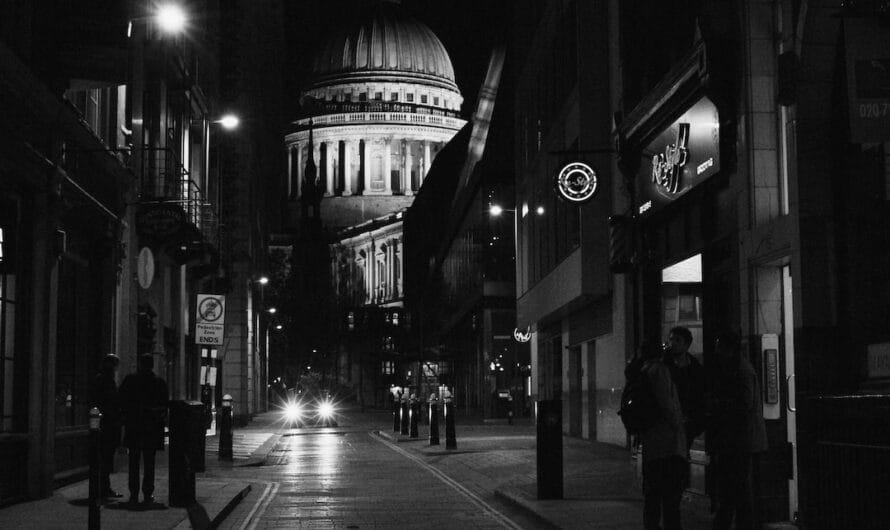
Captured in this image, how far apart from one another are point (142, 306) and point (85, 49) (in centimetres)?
947

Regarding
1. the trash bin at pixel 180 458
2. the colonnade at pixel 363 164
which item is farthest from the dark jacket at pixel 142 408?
the colonnade at pixel 363 164

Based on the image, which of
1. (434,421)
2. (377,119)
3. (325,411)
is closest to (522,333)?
(434,421)

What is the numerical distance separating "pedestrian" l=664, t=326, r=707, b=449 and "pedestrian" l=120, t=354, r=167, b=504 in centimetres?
742

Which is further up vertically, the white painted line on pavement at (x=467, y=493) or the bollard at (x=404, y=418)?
the bollard at (x=404, y=418)

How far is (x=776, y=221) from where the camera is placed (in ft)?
47.9

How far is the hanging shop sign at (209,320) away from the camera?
29.2 metres

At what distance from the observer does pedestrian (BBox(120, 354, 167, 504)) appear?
16891 millimetres

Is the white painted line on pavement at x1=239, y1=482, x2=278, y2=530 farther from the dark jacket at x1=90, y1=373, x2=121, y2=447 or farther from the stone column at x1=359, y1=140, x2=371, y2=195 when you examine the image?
the stone column at x1=359, y1=140, x2=371, y2=195

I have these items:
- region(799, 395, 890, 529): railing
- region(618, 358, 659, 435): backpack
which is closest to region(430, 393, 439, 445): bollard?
region(618, 358, 659, 435): backpack

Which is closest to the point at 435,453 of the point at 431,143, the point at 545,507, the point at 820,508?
the point at 545,507

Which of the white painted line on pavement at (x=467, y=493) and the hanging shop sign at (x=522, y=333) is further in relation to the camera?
the hanging shop sign at (x=522, y=333)

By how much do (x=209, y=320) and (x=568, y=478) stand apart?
11560 mm

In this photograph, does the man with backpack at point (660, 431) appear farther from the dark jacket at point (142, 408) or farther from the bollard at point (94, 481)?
the dark jacket at point (142, 408)

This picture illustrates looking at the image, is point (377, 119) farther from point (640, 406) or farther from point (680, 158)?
point (640, 406)
